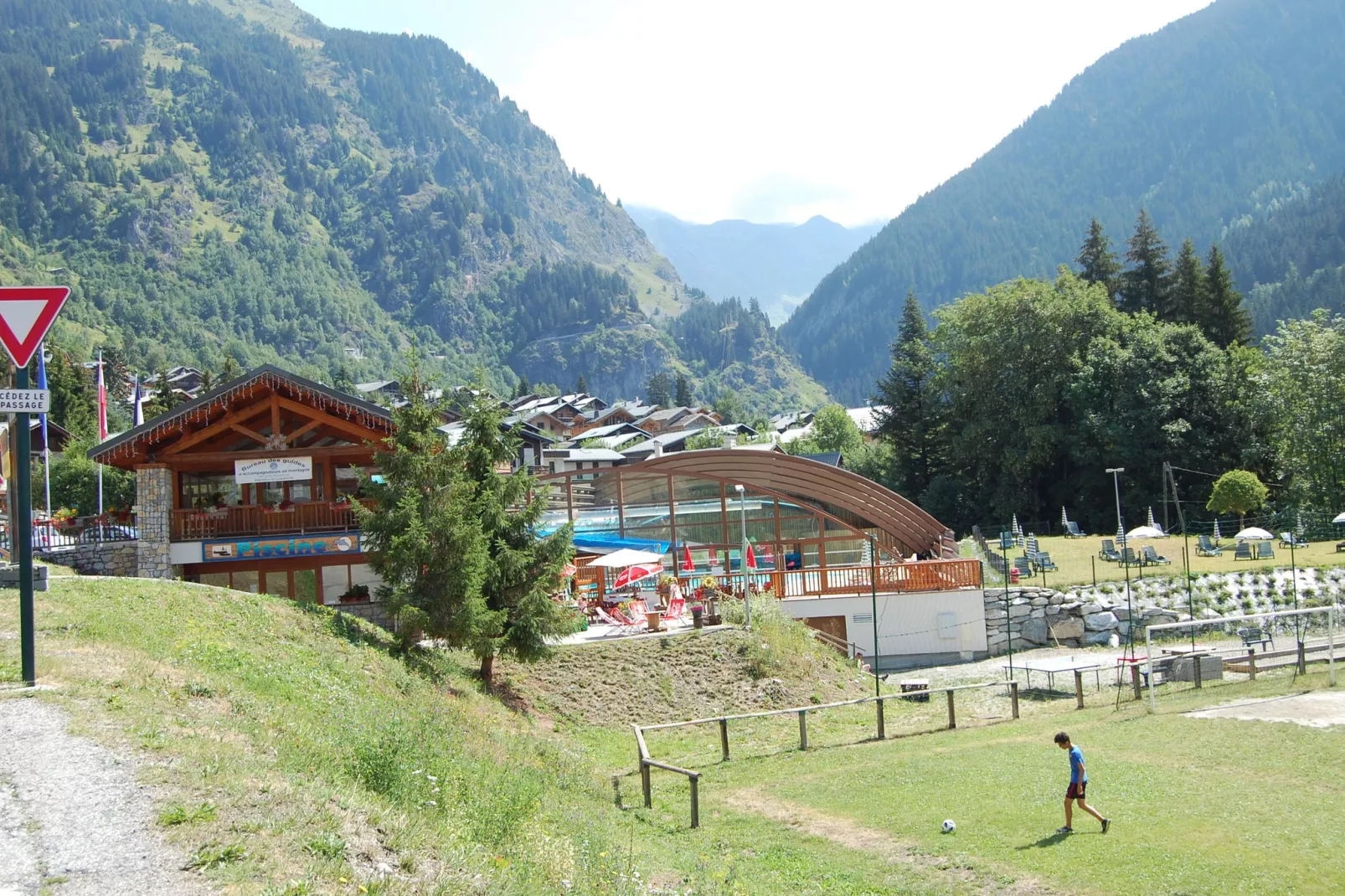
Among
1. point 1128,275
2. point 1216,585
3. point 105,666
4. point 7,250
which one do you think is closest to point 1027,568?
point 1216,585

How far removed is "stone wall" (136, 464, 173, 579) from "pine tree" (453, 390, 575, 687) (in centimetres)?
871

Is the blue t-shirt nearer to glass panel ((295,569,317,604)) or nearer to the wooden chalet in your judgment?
the wooden chalet

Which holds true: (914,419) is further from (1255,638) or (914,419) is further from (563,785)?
(563,785)

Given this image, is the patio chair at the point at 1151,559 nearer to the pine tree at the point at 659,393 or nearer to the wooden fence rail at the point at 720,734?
the wooden fence rail at the point at 720,734

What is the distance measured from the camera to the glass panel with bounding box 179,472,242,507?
84.2 feet

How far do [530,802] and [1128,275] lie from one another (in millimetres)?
61234

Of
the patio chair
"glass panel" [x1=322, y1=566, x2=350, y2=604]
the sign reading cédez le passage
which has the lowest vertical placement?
the patio chair

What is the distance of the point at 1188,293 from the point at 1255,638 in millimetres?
41368

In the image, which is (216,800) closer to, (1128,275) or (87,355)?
(1128,275)

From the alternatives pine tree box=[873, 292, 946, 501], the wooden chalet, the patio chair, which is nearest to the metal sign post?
the wooden chalet

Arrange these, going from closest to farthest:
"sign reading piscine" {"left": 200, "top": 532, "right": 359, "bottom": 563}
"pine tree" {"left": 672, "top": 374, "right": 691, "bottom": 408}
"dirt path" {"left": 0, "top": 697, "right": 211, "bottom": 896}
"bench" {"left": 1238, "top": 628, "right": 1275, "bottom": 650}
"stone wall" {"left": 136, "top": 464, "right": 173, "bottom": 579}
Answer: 1. "dirt path" {"left": 0, "top": 697, "right": 211, "bottom": 896}
2. "bench" {"left": 1238, "top": 628, "right": 1275, "bottom": 650}
3. "stone wall" {"left": 136, "top": 464, "right": 173, "bottom": 579}
4. "sign reading piscine" {"left": 200, "top": 532, "right": 359, "bottom": 563}
5. "pine tree" {"left": 672, "top": 374, "right": 691, "bottom": 408}

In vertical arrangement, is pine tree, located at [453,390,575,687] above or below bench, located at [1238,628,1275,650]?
above

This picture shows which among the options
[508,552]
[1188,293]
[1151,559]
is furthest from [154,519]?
[1188,293]

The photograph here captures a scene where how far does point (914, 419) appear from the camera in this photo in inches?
2633
